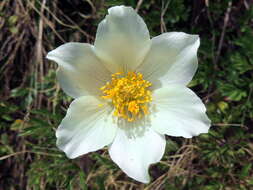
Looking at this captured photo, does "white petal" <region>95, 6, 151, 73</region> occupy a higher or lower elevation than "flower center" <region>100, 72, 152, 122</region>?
higher

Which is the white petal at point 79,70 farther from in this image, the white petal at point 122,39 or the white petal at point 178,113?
the white petal at point 178,113

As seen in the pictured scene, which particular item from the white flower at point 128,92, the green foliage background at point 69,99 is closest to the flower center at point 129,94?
the white flower at point 128,92

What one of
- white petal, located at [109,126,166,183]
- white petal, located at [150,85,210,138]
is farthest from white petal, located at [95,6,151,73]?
white petal, located at [109,126,166,183]

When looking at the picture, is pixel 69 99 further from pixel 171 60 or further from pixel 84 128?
pixel 171 60

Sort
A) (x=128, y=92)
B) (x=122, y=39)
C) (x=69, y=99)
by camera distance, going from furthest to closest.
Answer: (x=69, y=99)
(x=128, y=92)
(x=122, y=39)

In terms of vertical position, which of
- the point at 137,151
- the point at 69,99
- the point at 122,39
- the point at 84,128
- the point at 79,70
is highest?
→ the point at 122,39

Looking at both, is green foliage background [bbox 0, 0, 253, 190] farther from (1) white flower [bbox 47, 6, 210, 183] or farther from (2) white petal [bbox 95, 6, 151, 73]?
(2) white petal [bbox 95, 6, 151, 73]

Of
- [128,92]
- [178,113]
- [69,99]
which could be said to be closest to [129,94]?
[128,92]
